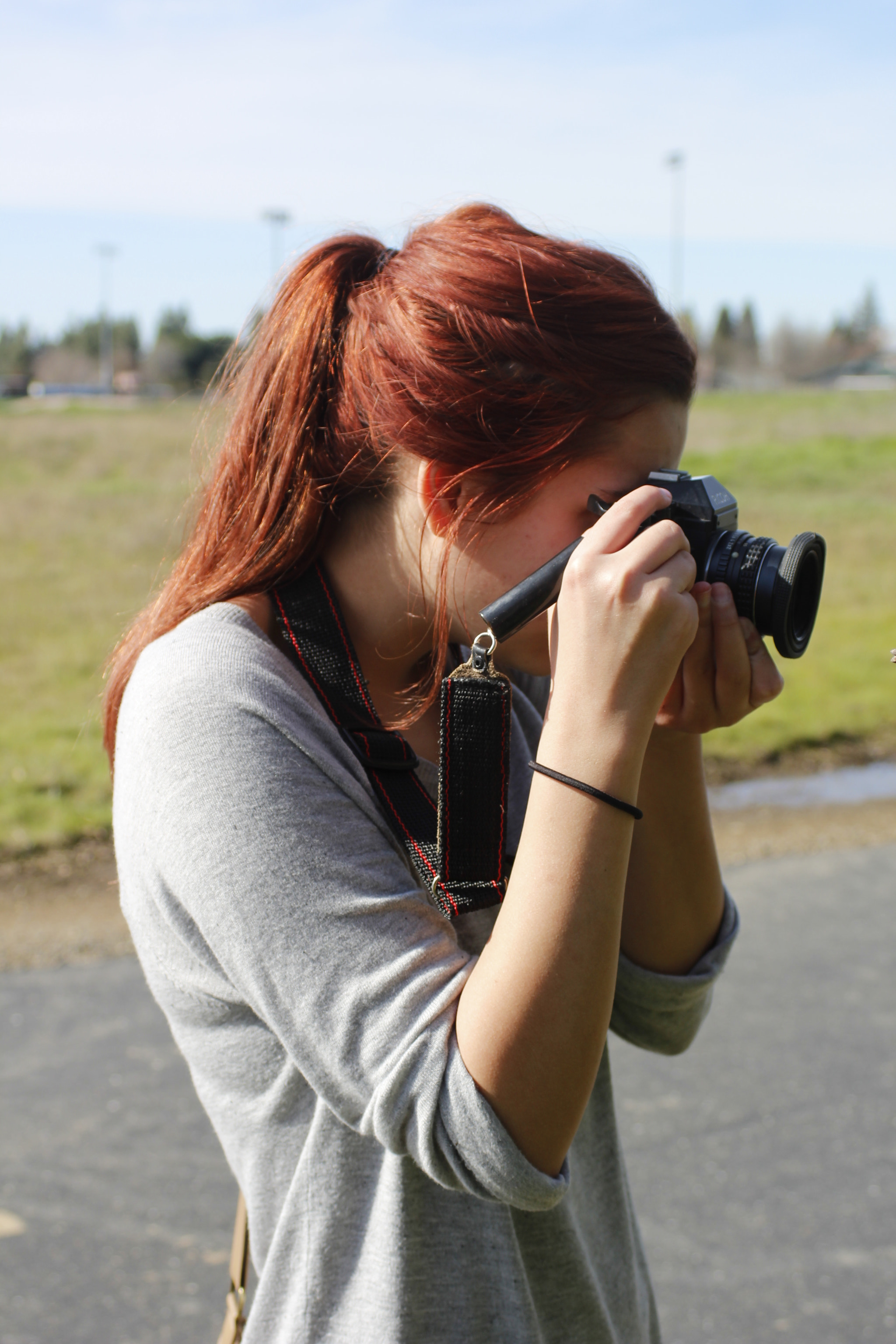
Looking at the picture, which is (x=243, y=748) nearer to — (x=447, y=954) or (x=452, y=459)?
(x=447, y=954)

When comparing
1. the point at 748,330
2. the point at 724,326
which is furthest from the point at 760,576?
the point at 748,330

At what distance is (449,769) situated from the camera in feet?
4.15

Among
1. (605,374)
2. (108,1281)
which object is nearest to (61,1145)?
(108,1281)

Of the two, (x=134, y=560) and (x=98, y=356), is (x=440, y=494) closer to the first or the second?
(x=134, y=560)

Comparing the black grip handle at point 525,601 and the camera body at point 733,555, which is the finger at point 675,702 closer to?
the camera body at point 733,555

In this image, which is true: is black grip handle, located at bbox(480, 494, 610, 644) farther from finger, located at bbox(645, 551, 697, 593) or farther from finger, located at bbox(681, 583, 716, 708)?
finger, located at bbox(681, 583, 716, 708)

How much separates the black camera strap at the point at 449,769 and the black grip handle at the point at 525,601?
36 millimetres

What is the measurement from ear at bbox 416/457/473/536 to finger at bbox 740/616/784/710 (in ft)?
1.25

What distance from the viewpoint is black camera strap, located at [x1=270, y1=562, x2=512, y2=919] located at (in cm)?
124

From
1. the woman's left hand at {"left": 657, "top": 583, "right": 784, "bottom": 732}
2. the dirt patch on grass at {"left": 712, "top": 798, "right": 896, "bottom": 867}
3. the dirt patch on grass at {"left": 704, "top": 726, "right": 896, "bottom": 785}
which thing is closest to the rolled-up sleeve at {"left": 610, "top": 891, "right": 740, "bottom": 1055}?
the woman's left hand at {"left": 657, "top": 583, "right": 784, "bottom": 732}

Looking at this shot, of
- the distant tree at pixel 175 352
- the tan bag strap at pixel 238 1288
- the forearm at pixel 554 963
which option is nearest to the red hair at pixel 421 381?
the forearm at pixel 554 963

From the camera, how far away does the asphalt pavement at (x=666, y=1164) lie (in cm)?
258

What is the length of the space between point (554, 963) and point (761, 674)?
1.72 ft

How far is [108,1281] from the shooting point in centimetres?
264
